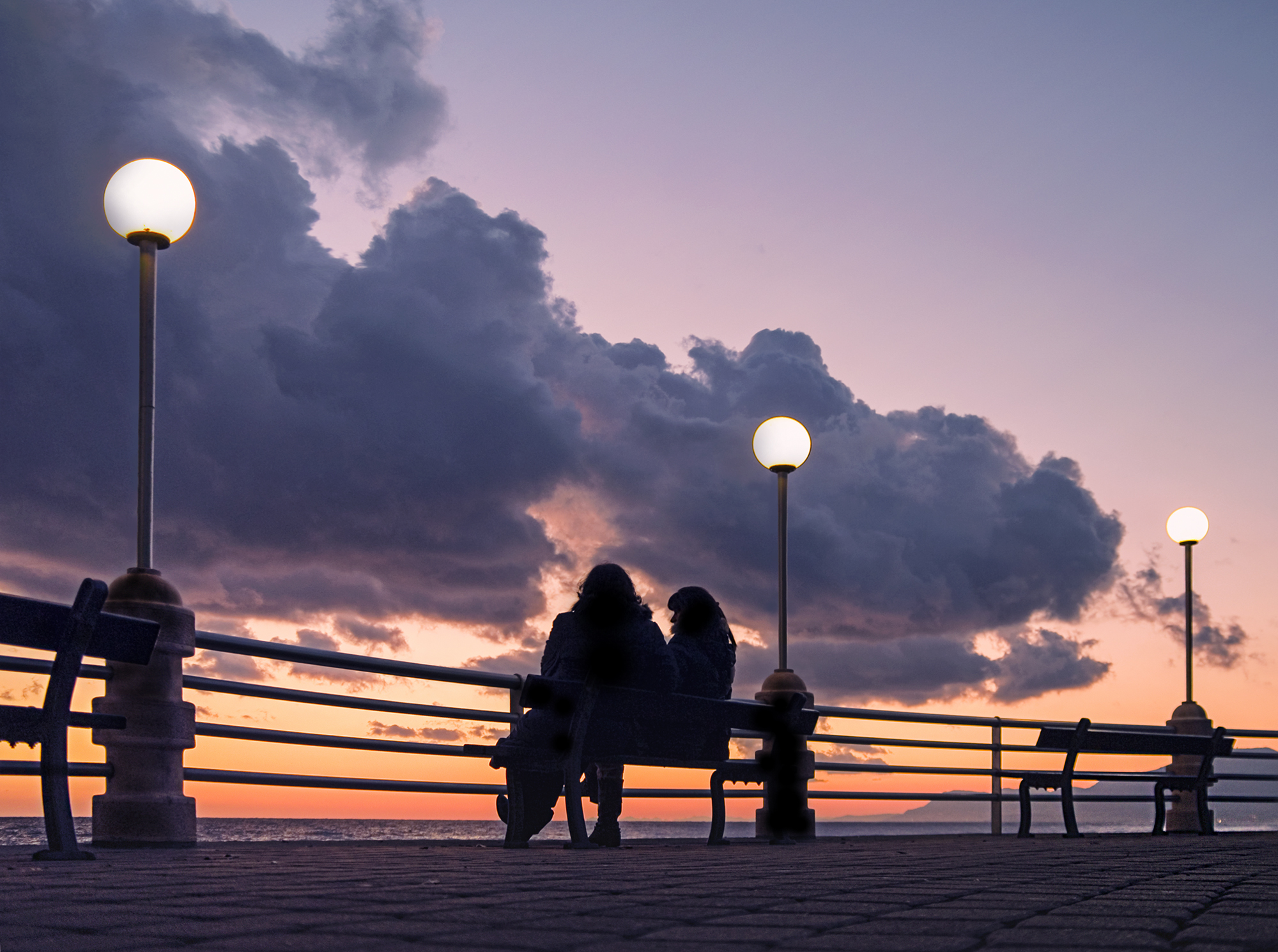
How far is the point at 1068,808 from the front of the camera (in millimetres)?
12500

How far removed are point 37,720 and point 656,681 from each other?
361 cm

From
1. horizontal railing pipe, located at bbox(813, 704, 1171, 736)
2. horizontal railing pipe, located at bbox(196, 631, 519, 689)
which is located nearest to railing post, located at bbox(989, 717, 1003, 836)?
horizontal railing pipe, located at bbox(813, 704, 1171, 736)

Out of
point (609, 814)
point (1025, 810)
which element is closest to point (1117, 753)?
point (1025, 810)

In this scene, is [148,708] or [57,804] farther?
[148,708]

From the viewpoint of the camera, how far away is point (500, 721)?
29.2ft

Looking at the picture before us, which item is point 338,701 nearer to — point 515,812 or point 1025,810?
point 515,812

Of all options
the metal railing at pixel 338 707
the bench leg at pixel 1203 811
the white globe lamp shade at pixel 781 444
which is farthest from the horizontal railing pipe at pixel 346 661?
the bench leg at pixel 1203 811

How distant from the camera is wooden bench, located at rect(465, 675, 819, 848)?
7.46 meters

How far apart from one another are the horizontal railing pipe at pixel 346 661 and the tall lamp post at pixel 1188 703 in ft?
36.5

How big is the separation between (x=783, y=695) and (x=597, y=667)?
4.01m

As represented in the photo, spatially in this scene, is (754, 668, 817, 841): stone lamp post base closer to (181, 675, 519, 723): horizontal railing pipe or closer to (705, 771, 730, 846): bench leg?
(705, 771, 730, 846): bench leg

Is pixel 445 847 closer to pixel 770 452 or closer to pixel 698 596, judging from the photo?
pixel 698 596

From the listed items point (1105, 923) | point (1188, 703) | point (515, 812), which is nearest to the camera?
point (1105, 923)

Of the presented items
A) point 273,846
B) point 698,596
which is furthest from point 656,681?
point 273,846
